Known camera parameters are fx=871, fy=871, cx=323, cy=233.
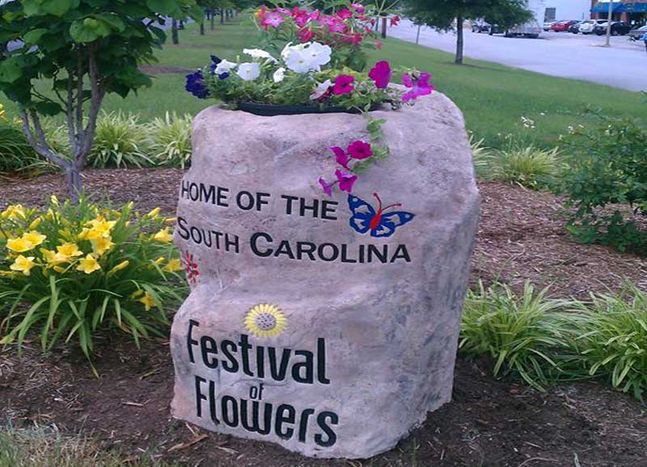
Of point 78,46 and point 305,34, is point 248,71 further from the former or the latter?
point 78,46

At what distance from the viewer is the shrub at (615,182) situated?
5.89 m

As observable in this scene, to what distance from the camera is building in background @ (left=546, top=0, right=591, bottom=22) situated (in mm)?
76562

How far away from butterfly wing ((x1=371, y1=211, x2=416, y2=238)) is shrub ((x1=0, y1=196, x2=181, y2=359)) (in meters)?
1.35

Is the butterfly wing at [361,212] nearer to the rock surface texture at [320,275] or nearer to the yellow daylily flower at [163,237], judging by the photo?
the rock surface texture at [320,275]

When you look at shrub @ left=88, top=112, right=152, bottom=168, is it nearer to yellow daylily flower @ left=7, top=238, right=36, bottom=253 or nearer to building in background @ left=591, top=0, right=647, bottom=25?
yellow daylily flower @ left=7, top=238, right=36, bottom=253

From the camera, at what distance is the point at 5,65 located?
5.02 m

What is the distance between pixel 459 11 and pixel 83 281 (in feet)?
72.0

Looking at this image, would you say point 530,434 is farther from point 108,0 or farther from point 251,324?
point 108,0

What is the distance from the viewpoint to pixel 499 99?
604 inches

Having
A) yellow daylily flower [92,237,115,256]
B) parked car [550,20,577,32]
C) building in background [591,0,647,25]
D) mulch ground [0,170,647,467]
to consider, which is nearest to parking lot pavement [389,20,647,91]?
mulch ground [0,170,647,467]

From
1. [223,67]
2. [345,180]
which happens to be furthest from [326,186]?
[223,67]

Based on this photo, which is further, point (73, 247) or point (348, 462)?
point (73, 247)

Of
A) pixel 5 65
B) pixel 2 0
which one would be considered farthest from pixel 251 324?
pixel 2 0

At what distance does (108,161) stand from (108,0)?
3.64 metres
